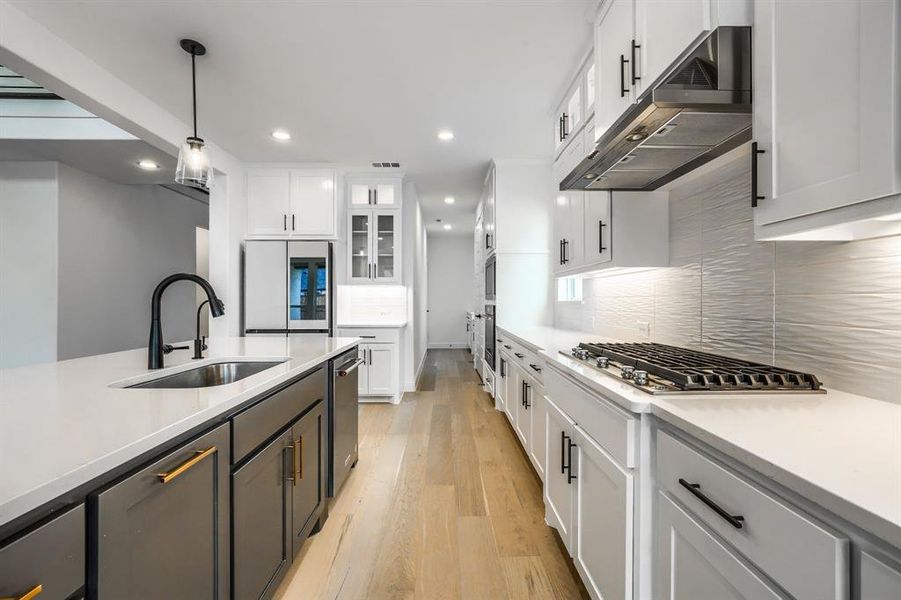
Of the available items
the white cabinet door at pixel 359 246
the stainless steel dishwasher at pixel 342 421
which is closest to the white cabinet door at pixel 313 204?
the white cabinet door at pixel 359 246

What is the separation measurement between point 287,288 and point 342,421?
252cm

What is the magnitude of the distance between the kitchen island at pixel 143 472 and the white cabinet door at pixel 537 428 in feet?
4.21

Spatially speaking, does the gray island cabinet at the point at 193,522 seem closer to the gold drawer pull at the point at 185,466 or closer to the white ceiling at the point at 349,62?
the gold drawer pull at the point at 185,466

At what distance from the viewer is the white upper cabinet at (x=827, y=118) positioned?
735 millimetres

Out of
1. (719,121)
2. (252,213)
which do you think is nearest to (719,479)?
(719,121)

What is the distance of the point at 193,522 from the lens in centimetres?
98

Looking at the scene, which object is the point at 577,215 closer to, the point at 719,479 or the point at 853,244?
the point at 853,244

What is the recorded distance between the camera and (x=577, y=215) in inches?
101

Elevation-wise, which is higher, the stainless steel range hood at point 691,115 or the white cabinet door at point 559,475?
the stainless steel range hood at point 691,115

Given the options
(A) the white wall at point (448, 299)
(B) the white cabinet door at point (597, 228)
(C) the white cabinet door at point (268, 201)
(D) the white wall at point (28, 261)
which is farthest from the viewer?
(A) the white wall at point (448, 299)

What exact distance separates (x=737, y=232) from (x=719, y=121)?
1.75ft

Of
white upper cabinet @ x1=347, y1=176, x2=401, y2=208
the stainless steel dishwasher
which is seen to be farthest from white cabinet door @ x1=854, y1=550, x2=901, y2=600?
white upper cabinet @ x1=347, y1=176, x2=401, y2=208

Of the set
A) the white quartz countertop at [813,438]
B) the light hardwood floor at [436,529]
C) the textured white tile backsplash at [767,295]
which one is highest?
the textured white tile backsplash at [767,295]

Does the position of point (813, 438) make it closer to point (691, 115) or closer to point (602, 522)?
point (602, 522)
